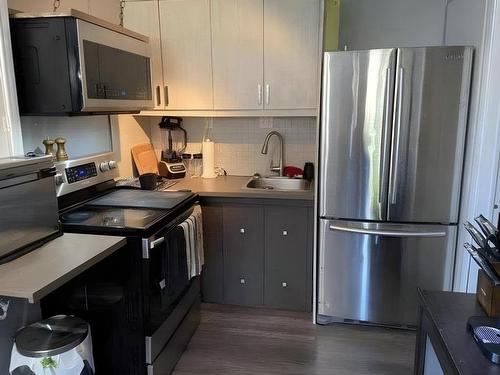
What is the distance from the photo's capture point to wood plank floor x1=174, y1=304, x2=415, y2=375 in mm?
2318

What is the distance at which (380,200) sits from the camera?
2.49 metres

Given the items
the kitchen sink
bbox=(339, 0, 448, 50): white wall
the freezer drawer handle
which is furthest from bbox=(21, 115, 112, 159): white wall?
bbox=(339, 0, 448, 50): white wall

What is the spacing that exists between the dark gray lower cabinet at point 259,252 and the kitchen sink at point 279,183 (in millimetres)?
367

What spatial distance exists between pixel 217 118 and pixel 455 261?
199cm

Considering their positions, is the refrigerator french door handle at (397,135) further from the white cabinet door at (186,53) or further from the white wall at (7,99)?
the white wall at (7,99)

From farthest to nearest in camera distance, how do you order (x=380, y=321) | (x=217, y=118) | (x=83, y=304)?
(x=217, y=118), (x=380, y=321), (x=83, y=304)

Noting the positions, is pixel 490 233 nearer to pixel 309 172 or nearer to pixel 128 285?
pixel 128 285

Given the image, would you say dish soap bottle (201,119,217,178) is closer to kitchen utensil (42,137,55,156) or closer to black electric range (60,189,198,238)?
black electric range (60,189,198,238)

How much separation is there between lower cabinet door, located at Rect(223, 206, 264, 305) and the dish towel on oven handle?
312 mm

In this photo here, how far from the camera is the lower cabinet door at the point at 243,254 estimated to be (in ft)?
9.14

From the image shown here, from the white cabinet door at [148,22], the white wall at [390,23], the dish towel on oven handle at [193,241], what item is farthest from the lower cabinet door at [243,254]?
the white wall at [390,23]

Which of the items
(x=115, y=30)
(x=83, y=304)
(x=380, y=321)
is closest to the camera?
(x=83, y=304)

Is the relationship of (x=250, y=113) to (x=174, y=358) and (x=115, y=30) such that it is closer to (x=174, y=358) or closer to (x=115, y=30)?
(x=115, y=30)

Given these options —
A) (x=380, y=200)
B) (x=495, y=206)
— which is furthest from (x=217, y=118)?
(x=495, y=206)
